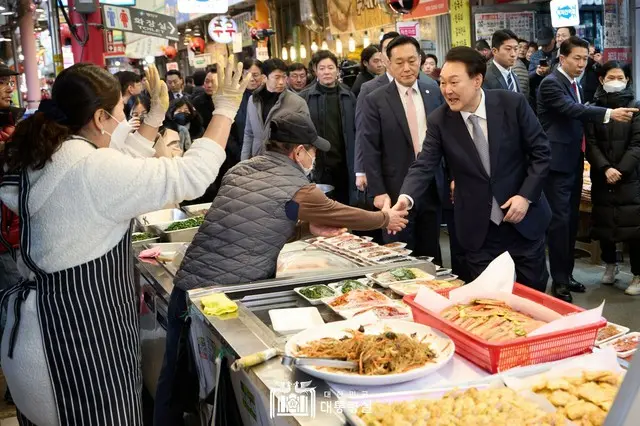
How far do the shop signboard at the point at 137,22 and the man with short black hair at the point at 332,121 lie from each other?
5.91 feet

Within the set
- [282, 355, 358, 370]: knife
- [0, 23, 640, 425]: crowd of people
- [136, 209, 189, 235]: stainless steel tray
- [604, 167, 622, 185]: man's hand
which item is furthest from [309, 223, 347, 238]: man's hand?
[604, 167, 622, 185]: man's hand

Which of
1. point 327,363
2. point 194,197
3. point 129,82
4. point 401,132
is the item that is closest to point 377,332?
point 327,363

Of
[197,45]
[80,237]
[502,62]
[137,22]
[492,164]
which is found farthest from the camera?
[197,45]

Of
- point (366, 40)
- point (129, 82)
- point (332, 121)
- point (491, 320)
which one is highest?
point (366, 40)

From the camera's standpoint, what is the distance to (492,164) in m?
3.96

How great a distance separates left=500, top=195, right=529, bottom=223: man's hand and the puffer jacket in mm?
2859

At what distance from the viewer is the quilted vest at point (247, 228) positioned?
10.6 feet

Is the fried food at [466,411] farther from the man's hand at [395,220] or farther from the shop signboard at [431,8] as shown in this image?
the shop signboard at [431,8]

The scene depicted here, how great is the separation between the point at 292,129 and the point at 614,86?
424 centimetres

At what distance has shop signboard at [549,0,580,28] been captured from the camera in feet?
37.4

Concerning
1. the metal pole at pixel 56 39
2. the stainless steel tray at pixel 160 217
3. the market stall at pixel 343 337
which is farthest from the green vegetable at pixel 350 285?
the metal pole at pixel 56 39

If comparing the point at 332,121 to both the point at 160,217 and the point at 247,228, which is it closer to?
the point at 160,217

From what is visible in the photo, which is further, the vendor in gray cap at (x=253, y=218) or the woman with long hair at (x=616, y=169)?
the woman with long hair at (x=616, y=169)

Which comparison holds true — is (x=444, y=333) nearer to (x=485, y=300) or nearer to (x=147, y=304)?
Answer: (x=485, y=300)
